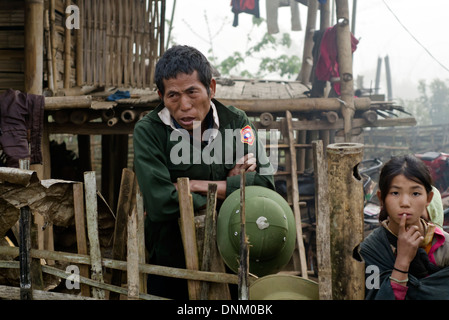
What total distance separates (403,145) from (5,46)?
17.6 meters

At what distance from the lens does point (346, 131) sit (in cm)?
661

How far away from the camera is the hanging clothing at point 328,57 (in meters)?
7.55

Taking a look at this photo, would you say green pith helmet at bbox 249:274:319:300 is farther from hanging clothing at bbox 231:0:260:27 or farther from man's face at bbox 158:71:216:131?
hanging clothing at bbox 231:0:260:27

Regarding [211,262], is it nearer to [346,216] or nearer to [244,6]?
[346,216]

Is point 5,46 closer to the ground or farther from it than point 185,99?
farther from it

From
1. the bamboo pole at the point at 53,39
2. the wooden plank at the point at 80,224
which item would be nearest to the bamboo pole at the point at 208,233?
the wooden plank at the point at 80,224

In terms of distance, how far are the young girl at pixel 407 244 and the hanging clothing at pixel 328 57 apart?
5.71 m

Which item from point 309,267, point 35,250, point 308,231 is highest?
point 35,250

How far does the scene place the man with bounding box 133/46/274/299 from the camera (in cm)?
238

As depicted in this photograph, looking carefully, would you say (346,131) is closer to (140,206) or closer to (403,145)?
(140,206)

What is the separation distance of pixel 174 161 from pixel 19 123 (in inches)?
131

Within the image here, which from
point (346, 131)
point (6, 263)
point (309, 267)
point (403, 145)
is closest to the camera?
point (6, 263)

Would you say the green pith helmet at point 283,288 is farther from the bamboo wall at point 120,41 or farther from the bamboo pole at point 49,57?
the bamboo wall at point 120,41
